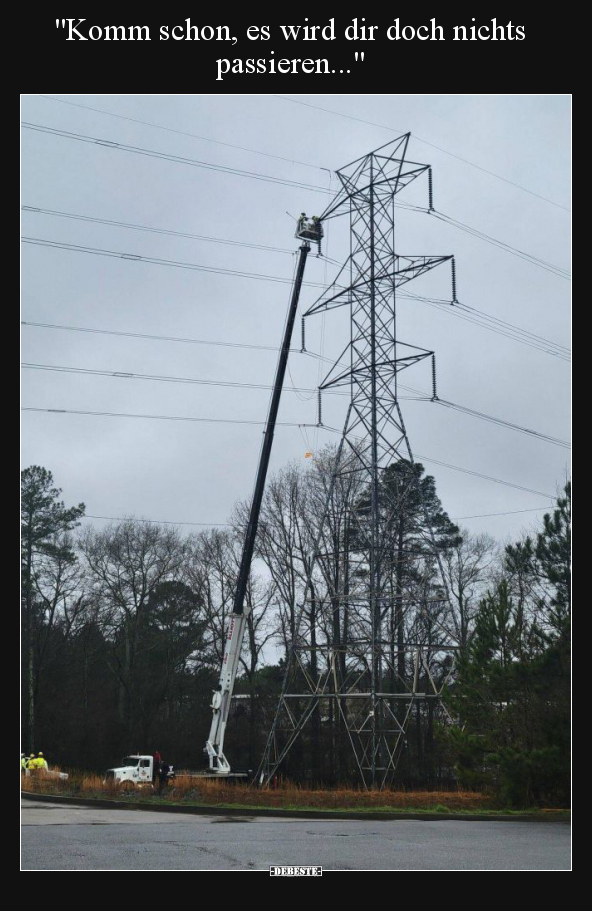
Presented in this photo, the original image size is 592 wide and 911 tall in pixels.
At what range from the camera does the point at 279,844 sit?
14.3m

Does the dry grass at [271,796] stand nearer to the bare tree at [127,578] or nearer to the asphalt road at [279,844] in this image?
the asphalt road at [279,844]

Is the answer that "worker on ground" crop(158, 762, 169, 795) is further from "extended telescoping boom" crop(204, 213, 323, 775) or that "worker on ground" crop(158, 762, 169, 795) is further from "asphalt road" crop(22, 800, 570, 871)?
"asphalt road" crop(22, 800, 570, 871)

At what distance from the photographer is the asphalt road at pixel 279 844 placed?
12141mm

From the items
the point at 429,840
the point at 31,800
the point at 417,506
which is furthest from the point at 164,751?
the point at 429,840

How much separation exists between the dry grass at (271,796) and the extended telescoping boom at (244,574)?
5.66 ft

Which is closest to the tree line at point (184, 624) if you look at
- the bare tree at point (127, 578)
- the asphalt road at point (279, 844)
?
the bare tree at point (127, 578)

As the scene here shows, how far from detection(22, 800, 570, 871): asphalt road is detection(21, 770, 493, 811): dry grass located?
3299 mm

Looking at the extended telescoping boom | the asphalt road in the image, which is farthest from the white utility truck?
the asphalt road

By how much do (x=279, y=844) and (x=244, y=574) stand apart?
17.9 meters

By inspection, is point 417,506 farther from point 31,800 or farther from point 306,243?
point 31,800

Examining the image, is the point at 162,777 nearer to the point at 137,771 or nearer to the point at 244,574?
the point at 244,574

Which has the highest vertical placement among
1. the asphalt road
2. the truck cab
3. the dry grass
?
the asphalt road

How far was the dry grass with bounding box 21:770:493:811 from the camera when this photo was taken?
23688 mm

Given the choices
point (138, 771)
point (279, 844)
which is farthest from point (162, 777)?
point (279, 844)
